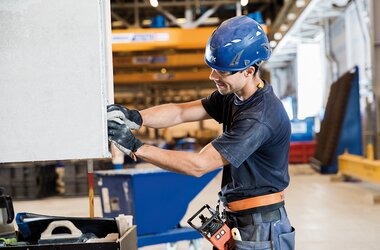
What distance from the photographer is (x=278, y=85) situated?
24.9 m

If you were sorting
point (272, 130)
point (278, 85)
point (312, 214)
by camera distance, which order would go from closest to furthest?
point (272, 130)
point (312, 214)
point (278, 85)

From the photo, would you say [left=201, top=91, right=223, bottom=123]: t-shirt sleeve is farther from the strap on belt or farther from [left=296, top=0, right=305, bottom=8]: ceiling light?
[left=296, top=0, right=305, bottom=8]: ceiling light

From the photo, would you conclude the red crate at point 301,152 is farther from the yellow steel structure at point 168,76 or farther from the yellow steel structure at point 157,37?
the yellow steel structure at point 157,37

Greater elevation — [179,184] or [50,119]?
[50,119]

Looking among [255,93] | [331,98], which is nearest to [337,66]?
[331,98]

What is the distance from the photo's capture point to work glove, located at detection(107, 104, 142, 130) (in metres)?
2.02

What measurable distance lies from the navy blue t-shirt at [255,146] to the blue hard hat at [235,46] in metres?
0.15

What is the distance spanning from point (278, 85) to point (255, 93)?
900 inches

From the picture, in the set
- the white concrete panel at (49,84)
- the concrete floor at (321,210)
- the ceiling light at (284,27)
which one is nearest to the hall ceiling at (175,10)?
the ceiling light at (284,27)

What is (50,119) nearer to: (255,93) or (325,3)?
(255,93)

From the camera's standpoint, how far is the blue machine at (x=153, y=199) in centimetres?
473

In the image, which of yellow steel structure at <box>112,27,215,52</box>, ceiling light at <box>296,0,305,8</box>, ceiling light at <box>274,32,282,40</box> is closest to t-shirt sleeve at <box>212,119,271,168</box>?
ceiling light at <box>296,0,305,8</box>

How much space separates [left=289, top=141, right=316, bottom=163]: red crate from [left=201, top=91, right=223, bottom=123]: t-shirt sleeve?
14.8m

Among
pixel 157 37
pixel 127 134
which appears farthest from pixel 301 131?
pixel 127 134
